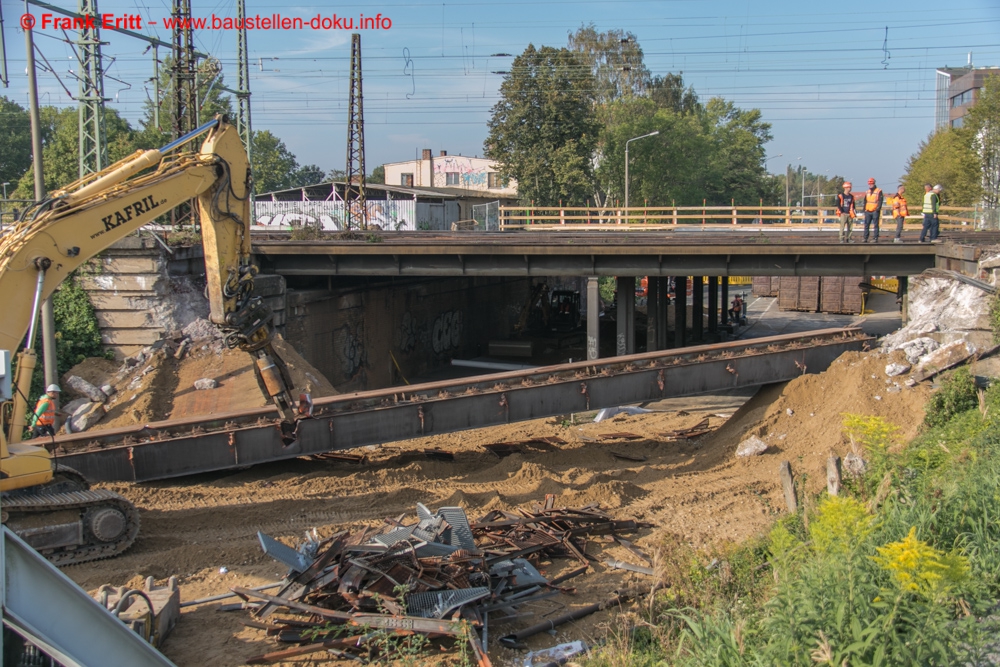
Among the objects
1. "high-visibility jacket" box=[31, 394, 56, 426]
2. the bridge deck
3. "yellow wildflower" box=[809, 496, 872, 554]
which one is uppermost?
the bridge deck

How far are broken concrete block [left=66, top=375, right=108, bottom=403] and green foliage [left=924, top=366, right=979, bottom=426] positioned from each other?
17.0 m

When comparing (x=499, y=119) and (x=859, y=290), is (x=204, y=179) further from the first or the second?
(x=499, y=119)

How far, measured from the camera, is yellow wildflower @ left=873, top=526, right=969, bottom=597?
5.23m

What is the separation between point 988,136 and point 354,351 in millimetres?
31886

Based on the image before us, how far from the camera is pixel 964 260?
1733 cm

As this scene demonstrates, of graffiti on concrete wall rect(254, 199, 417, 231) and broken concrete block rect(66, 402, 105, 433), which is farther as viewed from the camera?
graffiti on concrete wall rect(254, 199, 417, 231)

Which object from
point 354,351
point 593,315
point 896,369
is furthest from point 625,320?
point 896,369

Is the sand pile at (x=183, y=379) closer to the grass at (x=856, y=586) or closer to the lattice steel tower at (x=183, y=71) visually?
the lattice steel tower at (x=183, y=71)

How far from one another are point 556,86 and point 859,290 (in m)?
23.8

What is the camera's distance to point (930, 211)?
1967 centimetres

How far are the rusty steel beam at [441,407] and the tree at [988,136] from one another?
27.4 metres

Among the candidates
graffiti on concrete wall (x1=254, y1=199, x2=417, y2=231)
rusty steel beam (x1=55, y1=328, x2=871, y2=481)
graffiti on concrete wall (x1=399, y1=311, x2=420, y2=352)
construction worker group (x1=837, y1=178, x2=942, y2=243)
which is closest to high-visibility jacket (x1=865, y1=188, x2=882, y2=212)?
construction worker group (x1=837, y1=178, x2=942, y2=243)

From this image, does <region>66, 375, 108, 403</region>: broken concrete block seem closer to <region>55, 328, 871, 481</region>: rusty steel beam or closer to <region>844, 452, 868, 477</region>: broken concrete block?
<region>55, 328, 871, 481</region>: rusty steel beam

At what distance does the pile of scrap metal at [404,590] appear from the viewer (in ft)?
23.4
